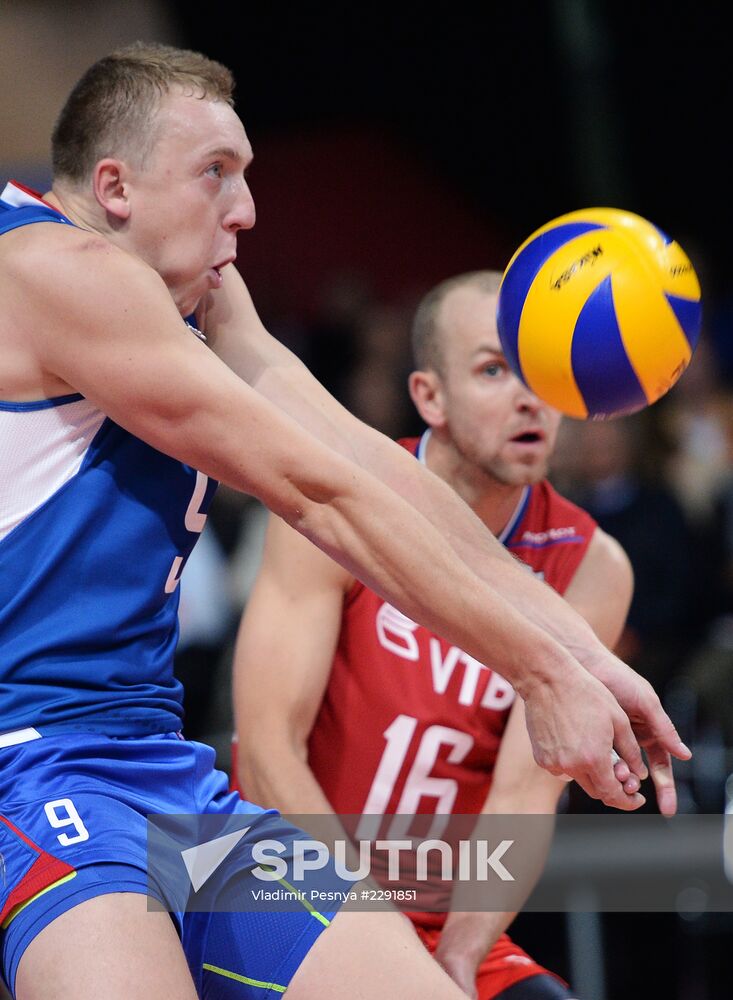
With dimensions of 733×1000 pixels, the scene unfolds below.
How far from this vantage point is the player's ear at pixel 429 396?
417cm

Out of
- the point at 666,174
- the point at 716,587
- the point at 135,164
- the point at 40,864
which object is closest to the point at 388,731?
the point at 40,864

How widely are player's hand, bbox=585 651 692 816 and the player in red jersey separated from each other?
0.92m

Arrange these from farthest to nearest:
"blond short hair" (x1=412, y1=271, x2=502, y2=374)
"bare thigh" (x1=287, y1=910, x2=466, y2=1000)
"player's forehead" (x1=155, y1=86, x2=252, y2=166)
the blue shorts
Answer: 1. "blond short hair" (x1=412, y1=271, x2=502, y2=374)
2. "player's forehead" (x1=155, y1=86, x2=252, y2=166)
3. "bare thigh" (x1=287, y1=910, x2=466, y2=1000)
4. the blue shorts

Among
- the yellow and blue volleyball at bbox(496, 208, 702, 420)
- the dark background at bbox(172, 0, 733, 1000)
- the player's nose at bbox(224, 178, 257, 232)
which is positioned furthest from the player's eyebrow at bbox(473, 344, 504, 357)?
the dark background at bbox(172, 0, 733, 1000)

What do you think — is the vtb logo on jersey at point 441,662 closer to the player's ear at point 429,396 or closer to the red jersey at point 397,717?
the red jersey at point 397,717

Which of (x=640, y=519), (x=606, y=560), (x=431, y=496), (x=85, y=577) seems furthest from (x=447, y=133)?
(x=85, y=577)

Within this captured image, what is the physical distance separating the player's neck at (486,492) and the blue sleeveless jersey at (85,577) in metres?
1.42

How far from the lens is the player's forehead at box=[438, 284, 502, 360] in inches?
163

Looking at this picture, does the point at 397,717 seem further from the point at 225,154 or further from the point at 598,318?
the point at 225,154

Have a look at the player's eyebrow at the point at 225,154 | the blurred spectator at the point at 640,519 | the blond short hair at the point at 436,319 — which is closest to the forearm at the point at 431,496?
the player's eyebrow at the point at 225,154

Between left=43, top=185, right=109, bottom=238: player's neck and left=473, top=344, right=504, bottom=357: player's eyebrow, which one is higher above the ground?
left=43, top=185, right=109, bottom=238: player's neck

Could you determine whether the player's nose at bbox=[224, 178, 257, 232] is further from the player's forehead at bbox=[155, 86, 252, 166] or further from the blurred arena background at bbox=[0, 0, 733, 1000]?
the blurred arena background at bbox=[0, 0, 733, 1000]

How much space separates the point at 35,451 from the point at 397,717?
1546 millimetres

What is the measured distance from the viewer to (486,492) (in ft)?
13.3
